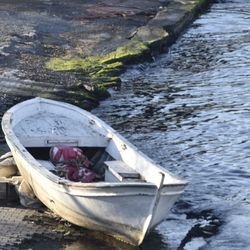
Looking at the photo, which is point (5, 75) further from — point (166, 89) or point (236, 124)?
point (236, 124)

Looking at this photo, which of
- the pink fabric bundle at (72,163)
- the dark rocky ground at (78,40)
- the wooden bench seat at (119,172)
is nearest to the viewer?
the wooden bench seat at (119,172)

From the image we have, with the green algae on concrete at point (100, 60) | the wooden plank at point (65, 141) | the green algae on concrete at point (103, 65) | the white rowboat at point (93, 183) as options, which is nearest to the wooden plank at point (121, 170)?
the white rowboat at point (93, 183)

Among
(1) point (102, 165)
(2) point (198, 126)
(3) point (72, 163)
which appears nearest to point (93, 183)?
(3) point (72, 163)

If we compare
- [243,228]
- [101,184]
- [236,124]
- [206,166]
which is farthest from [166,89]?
[101,184]

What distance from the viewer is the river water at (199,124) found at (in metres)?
11.6

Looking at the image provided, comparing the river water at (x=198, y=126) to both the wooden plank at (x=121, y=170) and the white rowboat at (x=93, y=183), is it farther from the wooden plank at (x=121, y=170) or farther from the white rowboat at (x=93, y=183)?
the wooden plank at (x=121, y=170)

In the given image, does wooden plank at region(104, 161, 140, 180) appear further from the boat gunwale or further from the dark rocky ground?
the dark rocky ground

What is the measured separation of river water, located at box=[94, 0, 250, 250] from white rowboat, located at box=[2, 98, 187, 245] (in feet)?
2.42

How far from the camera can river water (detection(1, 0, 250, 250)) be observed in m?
11.4

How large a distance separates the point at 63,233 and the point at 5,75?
8.28 m

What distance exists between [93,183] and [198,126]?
23.2 ft

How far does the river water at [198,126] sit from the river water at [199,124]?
0.01 meters

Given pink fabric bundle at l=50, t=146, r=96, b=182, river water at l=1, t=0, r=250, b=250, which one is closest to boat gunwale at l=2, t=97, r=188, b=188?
pink fabric bundle at l=50, t=146, r=96, b=182

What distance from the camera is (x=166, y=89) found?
19969 millimetres
